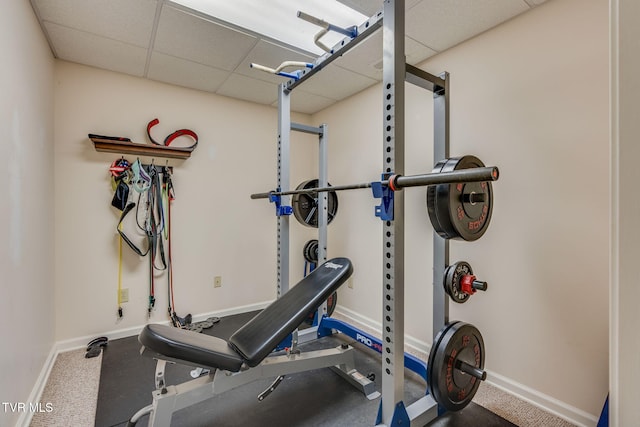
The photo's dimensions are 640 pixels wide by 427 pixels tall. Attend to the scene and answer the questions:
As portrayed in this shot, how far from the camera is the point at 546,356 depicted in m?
1.78

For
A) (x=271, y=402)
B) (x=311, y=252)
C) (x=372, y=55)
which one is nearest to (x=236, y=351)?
(x=271, y=402)

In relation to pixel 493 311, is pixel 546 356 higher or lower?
lower

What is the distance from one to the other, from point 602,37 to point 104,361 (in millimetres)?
Answer: 3772

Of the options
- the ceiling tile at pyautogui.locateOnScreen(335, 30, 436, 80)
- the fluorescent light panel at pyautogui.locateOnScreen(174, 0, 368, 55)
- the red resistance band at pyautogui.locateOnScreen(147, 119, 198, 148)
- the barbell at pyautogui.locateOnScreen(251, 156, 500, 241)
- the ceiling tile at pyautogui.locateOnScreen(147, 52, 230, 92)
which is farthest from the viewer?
the red resistance band at pyautogui.locateOnScreen(147, 119, 198, 148)

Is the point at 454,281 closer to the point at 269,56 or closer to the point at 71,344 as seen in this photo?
the point at 269,56

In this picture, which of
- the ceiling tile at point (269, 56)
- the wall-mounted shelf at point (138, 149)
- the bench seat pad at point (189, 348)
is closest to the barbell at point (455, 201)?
the bench seat pad at point (189, 348)

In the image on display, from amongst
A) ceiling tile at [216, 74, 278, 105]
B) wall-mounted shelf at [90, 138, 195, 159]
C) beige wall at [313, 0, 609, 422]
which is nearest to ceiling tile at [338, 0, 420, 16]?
beige wall at [313, 0, 609, 422]

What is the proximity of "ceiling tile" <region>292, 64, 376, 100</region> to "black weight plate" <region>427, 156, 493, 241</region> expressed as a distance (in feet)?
5.28

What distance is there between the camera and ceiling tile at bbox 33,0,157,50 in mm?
1793

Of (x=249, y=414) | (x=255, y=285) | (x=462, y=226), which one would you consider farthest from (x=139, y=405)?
(x=462, y=226)

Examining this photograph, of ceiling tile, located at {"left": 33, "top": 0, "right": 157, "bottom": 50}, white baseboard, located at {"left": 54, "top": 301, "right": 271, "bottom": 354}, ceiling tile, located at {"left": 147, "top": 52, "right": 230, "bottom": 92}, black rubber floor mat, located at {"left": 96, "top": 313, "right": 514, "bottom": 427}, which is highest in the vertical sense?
ceiling tile, located at {"left": 147, "top": 52, "right": 230, "bottom": 92}

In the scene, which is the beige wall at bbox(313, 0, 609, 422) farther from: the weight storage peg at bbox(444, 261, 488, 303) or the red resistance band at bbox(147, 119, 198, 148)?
the red resistance band at bbox(147, 119, 198, 148)

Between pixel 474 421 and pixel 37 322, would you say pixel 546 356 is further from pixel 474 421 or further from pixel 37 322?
pixel 37 322

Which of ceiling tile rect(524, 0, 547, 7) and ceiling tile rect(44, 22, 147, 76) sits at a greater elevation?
ceiling tile rect(44, 22, 147, 76)
